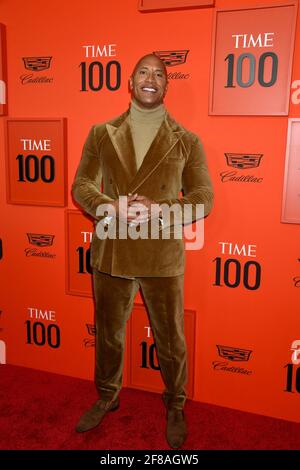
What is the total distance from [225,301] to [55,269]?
1024 millimetres

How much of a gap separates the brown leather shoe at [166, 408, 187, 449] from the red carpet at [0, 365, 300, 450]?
4 cm

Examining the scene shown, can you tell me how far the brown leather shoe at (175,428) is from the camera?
6.84 ft

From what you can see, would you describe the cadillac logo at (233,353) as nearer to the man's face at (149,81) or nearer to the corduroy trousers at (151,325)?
the corduroy trousers at (151,325)

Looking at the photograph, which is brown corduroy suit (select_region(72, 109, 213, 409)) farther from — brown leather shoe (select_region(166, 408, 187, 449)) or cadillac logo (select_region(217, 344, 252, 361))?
cadillac logo (select_region(217, 344, 252, 361))

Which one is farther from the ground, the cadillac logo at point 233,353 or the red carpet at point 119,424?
the cadillac logo at point 233,353

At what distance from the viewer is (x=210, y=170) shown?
90.4 inches

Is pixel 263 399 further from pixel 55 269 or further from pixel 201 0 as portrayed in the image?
pixel 201 0

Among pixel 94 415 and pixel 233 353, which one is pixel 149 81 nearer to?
pixel 233 353

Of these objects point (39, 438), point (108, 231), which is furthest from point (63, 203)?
point (39, 438)

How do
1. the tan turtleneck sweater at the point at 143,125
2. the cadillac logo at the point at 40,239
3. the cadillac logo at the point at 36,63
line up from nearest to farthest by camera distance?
the tan turtleneck sweater at the point at 143,125 < the cadillac logo at the point at 36,63 < the cadillac logo at the point at 40,239

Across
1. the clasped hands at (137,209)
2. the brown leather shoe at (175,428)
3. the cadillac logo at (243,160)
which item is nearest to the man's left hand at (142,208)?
the clasped hands at (137,209)

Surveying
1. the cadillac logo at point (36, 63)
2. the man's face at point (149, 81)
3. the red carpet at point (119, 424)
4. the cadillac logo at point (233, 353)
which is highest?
the cadillac logo at point (36, 63)

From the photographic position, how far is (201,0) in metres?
2.14

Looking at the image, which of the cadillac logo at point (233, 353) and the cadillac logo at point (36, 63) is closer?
the cadillac logo at point (233, 353)
